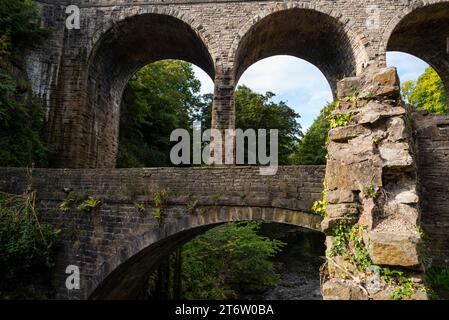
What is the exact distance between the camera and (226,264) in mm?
11055

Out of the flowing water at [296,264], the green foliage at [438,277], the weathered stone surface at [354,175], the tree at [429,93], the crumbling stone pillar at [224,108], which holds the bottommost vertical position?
the flowing water at [296,264]

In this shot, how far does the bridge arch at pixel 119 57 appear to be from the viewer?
10.7 meters

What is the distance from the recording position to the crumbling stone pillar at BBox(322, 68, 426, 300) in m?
2.54

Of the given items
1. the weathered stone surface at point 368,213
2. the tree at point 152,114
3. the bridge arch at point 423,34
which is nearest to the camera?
the weathered stone surface at point 368,213

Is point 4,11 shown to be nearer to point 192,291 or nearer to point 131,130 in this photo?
point 131,130

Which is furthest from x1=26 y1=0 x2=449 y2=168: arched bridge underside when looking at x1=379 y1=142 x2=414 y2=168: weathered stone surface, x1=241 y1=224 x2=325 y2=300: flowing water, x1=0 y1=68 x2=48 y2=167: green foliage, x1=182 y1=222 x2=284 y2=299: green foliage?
x1=241 y1=224 x2=325 y2=300: flowing water

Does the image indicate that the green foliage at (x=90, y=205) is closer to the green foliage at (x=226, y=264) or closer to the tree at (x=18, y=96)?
the tree at (x=18, y=96)

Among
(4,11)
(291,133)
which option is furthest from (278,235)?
(4,11)

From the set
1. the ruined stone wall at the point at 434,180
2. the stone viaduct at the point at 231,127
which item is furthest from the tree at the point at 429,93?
the ruined stone wall at the point at 434,180

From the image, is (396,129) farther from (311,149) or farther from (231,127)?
(311,149)

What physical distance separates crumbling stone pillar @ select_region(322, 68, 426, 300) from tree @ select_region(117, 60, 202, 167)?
531 inches

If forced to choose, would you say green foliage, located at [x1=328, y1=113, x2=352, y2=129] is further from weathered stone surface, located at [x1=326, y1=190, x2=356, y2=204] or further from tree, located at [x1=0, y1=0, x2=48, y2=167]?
tree, located at [x1=0, y1=0, x2=48, y2=167]

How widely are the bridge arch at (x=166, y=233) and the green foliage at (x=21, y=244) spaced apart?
1202mm
